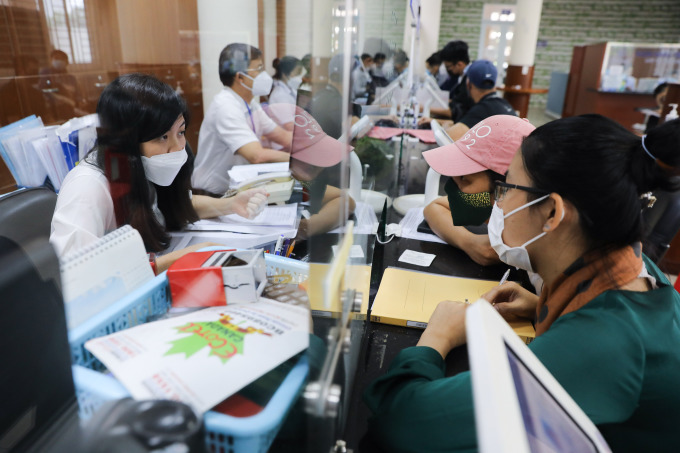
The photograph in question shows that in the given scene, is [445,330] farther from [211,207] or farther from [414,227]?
[211,207]

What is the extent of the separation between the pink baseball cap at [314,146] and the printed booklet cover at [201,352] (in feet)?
0.57

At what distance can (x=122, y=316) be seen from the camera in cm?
60

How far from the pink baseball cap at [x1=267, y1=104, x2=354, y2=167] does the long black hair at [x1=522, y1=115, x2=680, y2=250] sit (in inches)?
15.9

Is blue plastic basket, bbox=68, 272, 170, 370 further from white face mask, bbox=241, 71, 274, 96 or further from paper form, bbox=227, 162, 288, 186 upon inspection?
white face mask, bbox=241, 71, 274, 96

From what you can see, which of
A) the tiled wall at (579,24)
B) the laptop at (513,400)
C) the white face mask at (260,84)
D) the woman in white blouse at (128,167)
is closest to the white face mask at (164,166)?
the woman in white blouse at (128,167)

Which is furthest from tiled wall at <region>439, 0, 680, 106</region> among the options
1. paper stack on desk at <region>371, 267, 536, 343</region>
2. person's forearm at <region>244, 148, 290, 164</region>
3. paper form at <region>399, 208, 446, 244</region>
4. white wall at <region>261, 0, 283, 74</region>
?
paper stack on desk at <region>371, 267, 536, 343</region>

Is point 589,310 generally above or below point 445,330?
above

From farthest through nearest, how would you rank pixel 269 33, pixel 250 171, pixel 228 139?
pixel 269 33, pixel 228 139, pixel 250 171

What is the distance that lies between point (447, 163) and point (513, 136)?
0.55ft

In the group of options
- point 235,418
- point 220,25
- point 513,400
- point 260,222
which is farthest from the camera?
point 220,25

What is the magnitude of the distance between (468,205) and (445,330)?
0.47 meters

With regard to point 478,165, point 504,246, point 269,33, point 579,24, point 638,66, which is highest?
point 579,24

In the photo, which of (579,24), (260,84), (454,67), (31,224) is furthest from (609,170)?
(579,24)

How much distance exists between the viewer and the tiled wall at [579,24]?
10.3 m
